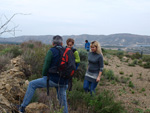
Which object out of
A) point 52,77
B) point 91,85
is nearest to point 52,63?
point 52,77

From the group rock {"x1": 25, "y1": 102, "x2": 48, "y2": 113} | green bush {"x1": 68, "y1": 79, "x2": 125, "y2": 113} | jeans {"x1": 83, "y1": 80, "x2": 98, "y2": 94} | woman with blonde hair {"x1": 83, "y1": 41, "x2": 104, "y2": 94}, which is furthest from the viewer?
jeans {"x1": 83, "y1": 80, "x2": 98, "y2": 94}

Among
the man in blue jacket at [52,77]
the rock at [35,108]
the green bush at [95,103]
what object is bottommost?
the green bush at [95,103]

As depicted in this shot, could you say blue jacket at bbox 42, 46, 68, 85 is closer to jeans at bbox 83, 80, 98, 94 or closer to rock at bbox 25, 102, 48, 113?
rock at bbox 25, 102, 48, 113

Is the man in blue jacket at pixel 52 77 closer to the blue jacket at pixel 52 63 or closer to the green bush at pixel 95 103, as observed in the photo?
the blue jacket at pixel 52 63

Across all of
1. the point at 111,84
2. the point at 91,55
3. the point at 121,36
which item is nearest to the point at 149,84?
the point at 111,84

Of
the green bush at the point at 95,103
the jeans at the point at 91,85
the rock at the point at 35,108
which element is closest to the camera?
the rock at the point at 35,108

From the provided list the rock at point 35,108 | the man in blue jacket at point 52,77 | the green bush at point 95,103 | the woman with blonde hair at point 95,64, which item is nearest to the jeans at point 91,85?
the woman with blonde hair at point 95,64

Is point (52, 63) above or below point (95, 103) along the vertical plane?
above

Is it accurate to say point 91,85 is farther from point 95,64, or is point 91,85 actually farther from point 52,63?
point 52,63

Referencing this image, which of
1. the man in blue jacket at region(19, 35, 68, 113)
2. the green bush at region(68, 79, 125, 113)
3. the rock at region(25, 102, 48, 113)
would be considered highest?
the man in blue jacket at region(19, 35, 68, 113)

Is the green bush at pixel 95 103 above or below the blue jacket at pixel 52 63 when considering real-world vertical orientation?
below

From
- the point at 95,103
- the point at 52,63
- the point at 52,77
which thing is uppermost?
the point at 52,63

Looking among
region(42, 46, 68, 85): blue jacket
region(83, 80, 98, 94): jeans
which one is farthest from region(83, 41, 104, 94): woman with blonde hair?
region(42, 46, 68, 85): blue jacket

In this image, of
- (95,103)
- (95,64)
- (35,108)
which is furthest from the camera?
(95,64)
